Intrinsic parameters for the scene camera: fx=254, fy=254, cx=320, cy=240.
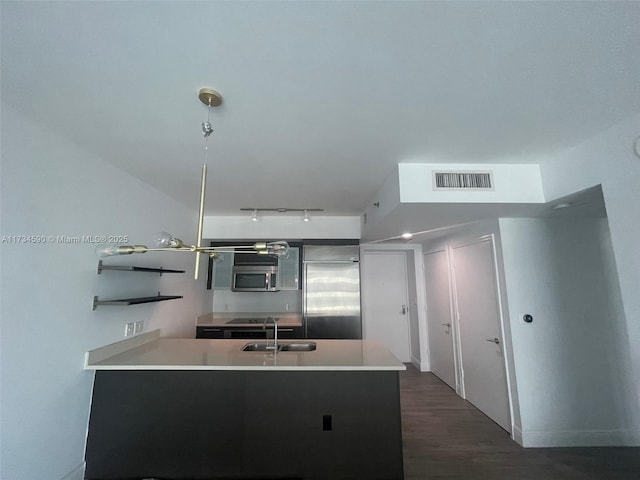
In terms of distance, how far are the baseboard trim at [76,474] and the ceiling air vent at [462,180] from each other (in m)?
3.44

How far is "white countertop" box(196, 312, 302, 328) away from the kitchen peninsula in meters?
1.38

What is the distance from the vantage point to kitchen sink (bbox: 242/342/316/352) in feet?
8.13

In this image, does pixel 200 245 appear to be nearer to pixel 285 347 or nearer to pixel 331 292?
pixel 285 347

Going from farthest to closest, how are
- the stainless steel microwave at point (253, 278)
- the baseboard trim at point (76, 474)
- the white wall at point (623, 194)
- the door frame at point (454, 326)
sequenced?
1. the stainless steel microwave at point (253, 278)
2. the door frame at point (454, 326)
3. the baseboard trim at point (76, 474)
4. the white wall at point (623, 194)

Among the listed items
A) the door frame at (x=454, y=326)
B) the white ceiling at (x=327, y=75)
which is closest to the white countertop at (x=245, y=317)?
the door frame at (x=454, y=326)

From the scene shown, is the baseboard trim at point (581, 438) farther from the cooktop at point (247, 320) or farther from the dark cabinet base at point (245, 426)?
the cooktop at point (247, 320)

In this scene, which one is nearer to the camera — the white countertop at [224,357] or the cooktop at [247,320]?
the white countertop at [224,357]

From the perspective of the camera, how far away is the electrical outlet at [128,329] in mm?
2341

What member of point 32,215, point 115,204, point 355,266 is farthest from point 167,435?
point 355,266

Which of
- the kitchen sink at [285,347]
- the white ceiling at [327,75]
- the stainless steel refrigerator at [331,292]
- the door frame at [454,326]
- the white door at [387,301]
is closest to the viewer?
the white ceiling at [327,75]

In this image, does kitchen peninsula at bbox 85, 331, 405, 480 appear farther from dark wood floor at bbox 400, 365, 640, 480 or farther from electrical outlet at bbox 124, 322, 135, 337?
dark wood floor at bbox 400, 365, 640, 480

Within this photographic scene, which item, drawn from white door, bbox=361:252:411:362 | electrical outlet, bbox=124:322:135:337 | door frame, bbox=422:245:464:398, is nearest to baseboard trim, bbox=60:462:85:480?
electrical outlet, bbox=124:322:135:337

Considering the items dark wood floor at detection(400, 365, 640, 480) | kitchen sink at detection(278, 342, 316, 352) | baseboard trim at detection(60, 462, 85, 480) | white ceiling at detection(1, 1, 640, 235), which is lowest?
dark wood floor at detection(400, 365, 640, 480)

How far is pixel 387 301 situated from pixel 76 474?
428 cm
